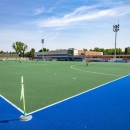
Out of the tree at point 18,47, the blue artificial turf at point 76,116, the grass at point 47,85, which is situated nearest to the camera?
the blue artificial turf at point 76,116

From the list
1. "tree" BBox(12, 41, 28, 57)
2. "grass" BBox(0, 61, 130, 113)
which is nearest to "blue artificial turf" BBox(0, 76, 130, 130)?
"grass" BBox(0, 61, 130, 113)

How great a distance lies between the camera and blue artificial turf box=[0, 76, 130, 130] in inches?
186

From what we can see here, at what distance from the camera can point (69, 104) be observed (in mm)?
6734

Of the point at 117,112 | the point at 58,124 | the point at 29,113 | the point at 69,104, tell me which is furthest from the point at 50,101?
the point at 117,112

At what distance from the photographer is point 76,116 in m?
5.45

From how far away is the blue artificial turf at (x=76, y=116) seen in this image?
15.5ft

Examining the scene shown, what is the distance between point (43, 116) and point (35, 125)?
664mm

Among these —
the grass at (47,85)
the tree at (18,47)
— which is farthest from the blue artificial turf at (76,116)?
the tree at (18,47)

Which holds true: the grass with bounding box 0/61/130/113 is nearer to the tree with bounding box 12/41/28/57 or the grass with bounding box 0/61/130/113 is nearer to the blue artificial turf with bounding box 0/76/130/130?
the blue artificial turf with bounding box 0/76/130/130

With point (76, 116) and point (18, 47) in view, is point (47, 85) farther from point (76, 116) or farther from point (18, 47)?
point (18, 47)

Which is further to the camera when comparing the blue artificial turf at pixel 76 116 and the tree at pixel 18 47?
the tree at pixel 18 47

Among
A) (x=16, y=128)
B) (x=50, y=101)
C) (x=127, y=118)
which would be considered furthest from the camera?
(x=50, y=101)

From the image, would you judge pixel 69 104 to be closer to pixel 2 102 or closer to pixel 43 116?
pixel 43 116

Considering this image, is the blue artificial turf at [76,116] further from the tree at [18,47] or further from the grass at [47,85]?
the tree at [18,47]
